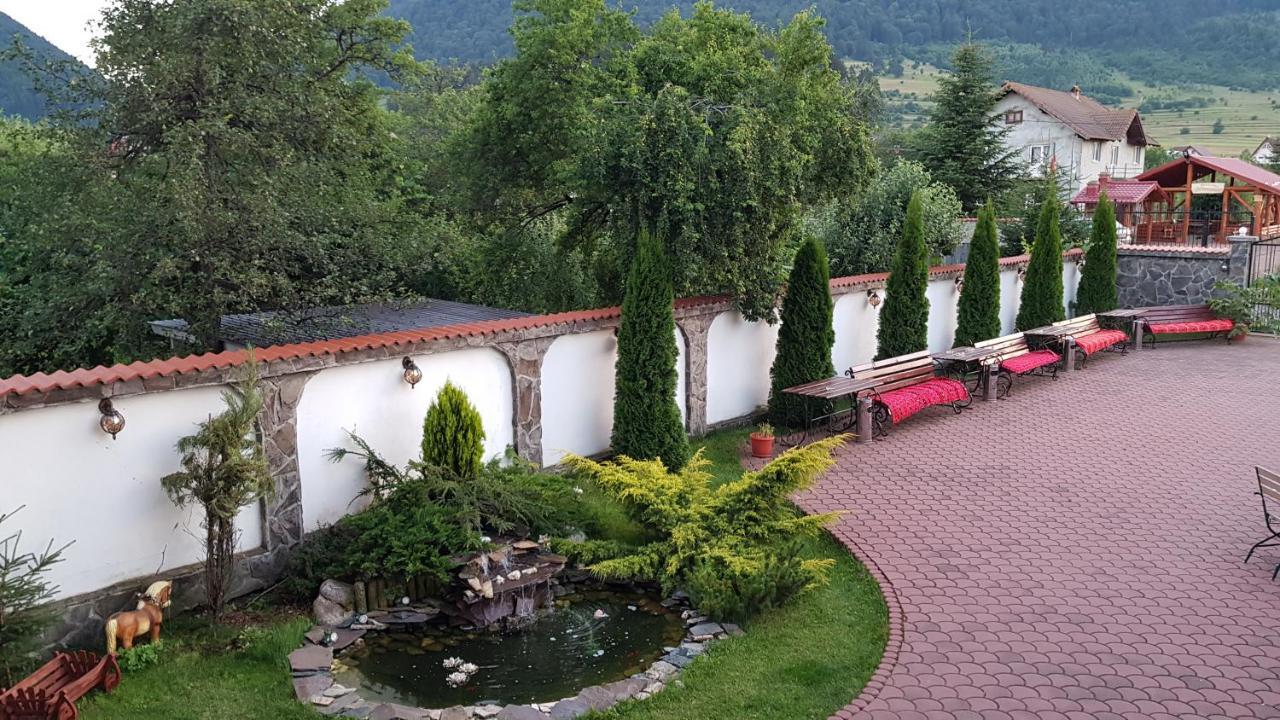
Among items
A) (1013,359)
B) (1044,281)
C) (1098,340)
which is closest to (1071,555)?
(1013,359)

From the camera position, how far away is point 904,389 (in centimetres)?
1417

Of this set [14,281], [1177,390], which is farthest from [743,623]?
[14,281]

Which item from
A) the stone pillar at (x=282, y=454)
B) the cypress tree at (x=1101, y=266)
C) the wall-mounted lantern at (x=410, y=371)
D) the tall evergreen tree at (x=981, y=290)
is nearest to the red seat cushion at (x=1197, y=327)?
the cypress tree at (x=1101, y=266)

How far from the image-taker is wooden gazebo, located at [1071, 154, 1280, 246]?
29.0m

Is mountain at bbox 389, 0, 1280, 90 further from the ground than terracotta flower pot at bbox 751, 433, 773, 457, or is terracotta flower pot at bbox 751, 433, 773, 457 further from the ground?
mountain at bbox 389, 0, 1280, 90

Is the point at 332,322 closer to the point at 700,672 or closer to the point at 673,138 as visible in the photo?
the point at 673,138

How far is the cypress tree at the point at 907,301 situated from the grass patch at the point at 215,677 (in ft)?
36.1

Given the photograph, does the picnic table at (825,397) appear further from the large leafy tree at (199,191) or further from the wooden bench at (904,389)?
the large leafy tree at (199,191)

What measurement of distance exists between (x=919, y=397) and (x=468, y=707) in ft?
29.7

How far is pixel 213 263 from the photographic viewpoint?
9922 millimetres

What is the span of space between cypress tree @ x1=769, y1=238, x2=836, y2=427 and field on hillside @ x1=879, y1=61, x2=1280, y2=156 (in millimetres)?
66530

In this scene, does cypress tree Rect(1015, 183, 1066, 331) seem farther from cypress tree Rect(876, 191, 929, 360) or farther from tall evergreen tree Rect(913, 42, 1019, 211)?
tall evergreen tree Rect(913, 42, 1019, 211)

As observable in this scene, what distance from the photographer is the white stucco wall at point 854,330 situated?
1574cm

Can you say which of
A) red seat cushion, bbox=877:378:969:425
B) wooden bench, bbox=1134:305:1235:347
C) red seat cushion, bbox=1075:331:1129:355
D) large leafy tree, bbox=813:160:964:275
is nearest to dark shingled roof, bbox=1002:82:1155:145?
wooden bench, bbox=1134:305:1235:347
